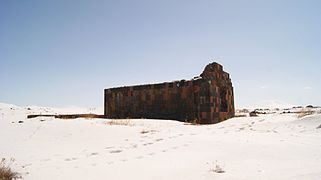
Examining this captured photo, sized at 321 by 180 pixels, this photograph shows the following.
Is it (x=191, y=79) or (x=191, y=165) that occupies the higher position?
(x=191, y=79)

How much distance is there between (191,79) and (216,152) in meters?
7.48

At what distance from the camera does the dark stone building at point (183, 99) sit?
11.2 meters

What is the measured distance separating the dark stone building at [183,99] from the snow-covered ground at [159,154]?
4396 millimetres

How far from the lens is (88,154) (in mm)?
4766

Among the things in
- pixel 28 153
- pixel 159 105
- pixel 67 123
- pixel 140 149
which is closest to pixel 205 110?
pixel 159 105

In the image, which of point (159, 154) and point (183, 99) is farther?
point (183, 99)

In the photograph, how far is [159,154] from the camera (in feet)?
14.9

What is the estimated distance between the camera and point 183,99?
1168 cm

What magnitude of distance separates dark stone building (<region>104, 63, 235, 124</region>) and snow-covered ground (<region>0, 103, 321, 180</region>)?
14.4ft

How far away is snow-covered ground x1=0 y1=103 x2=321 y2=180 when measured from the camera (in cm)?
343

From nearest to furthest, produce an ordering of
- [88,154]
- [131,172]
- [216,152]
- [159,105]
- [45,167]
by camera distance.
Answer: [131,172] < [45,167] < [216,152] < [88,154] < [159,105]

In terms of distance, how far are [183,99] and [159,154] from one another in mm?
7237

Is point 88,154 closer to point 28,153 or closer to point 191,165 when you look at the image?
point 28,153

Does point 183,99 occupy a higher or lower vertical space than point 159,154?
higher
